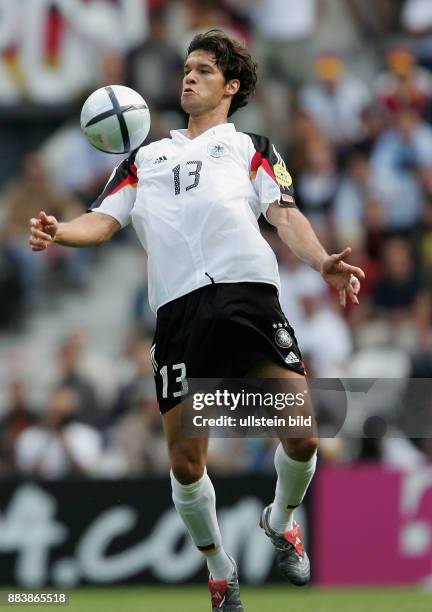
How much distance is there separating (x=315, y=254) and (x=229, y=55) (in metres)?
1.31

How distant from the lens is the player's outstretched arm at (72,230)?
25.2 feet

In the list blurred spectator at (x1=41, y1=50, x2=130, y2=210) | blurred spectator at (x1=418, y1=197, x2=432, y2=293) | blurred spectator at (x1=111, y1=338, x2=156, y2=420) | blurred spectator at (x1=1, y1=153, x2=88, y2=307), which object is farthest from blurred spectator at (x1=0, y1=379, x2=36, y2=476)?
blurred spectator at (x1=418, y1=197, x2=432, y2=293)

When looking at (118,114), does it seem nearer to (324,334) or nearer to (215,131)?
(215,131)

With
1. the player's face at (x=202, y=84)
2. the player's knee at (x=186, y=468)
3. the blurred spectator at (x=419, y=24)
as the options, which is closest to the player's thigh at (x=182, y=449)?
the player's knee at (x=186, y=468)

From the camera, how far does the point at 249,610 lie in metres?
10.4

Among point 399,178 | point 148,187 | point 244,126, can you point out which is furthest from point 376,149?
point 148,187

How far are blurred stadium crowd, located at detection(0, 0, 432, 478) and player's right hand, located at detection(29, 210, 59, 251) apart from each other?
227 inches

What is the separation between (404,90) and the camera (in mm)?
16109

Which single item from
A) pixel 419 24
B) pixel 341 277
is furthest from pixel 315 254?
pixel 419 24

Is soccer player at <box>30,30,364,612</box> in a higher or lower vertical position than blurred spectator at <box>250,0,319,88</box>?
lower

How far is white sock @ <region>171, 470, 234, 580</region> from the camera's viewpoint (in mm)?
8219

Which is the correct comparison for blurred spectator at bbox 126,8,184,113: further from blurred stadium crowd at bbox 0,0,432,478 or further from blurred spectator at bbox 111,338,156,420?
blurred spectator at bbox 111,338,156,420

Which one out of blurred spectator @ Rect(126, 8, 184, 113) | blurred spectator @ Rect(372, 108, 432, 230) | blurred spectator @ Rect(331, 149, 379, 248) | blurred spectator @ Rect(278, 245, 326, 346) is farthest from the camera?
blurred spectator @ Rect(126, 8, 184, 113)

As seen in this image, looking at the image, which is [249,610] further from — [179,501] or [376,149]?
[376,149]
